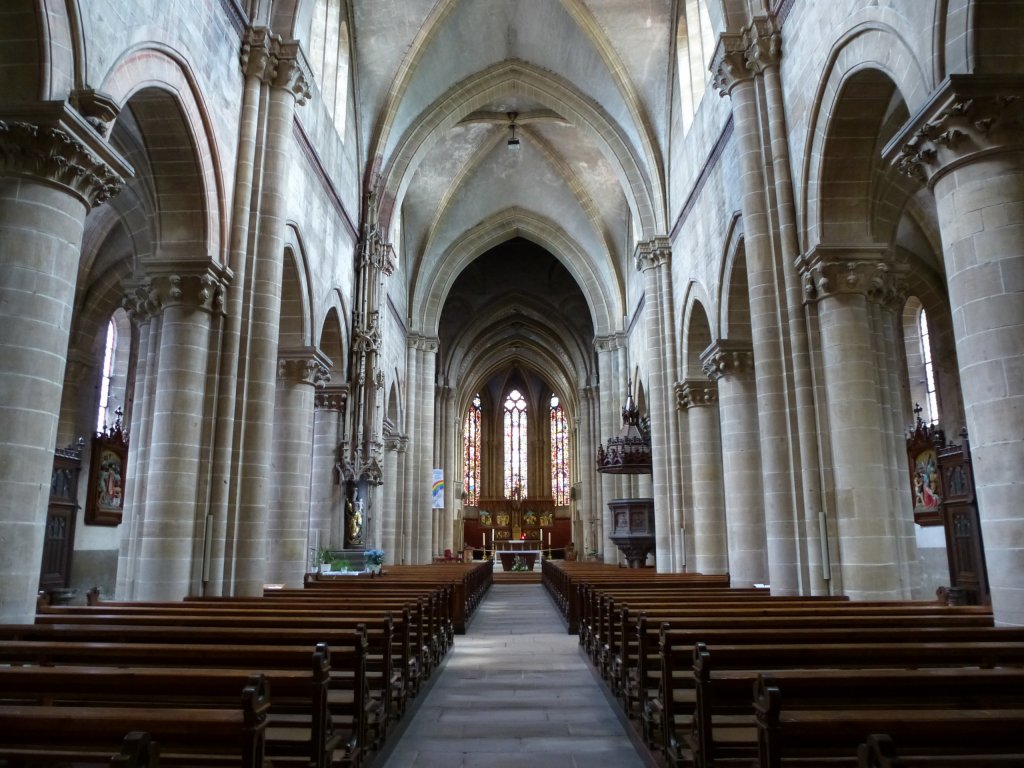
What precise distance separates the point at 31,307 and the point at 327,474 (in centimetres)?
1158

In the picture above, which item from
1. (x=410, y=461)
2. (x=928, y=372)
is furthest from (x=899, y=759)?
(x=410, y=461)

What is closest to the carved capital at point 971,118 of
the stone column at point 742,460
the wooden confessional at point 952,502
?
the stone column at point 742,460

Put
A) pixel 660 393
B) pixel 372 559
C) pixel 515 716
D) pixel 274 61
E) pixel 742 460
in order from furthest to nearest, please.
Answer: pixel 660 393
pixel 372 559
pixel 742 460
pixel 274 61
pixel 515 716

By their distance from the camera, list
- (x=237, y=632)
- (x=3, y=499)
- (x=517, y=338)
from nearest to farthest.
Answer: (x=237, y=632), (x=3, y=499), (x=517, y=338)

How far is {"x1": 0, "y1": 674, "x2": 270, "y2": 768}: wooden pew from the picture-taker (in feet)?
8.77

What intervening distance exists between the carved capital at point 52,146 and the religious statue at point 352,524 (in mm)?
11815

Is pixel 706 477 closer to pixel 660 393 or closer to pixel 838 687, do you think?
pixel 660 393

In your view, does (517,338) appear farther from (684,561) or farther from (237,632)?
(237,632)

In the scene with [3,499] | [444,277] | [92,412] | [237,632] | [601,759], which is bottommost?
[601,759]

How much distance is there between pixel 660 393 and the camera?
61.3 feet

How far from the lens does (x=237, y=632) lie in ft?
17.0

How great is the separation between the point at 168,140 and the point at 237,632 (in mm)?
7541

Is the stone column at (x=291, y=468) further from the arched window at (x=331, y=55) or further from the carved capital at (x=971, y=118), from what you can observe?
the carved capital at (x=971, y=118)

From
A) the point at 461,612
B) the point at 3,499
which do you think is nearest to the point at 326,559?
the point at 461,612
